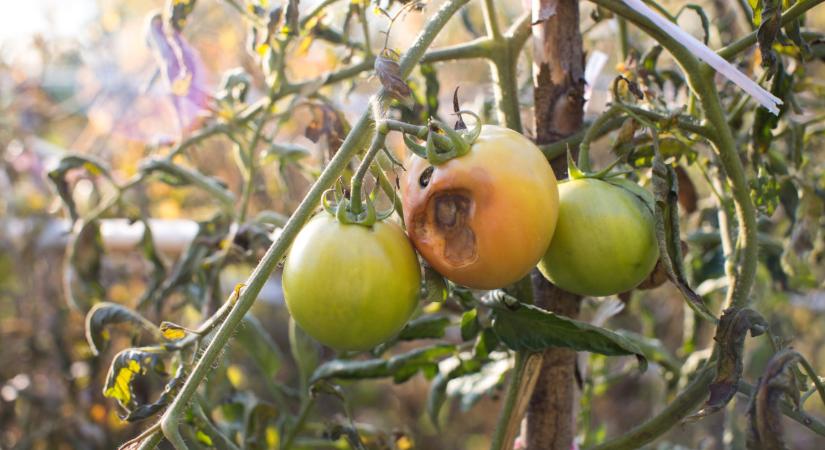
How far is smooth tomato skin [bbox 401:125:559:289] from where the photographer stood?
567mm

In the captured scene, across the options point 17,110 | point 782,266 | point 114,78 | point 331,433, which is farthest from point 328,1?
point 114,78

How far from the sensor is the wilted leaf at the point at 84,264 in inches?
44.4

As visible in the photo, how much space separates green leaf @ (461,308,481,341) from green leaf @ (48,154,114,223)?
22.9 inches

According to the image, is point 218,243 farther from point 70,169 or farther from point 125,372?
point 125,372

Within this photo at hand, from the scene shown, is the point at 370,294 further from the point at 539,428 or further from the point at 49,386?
the point at 49,386

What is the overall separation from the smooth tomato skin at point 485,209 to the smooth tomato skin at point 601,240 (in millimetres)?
56

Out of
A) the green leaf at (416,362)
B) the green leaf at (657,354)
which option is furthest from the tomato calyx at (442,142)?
the green leaf at (657,354)

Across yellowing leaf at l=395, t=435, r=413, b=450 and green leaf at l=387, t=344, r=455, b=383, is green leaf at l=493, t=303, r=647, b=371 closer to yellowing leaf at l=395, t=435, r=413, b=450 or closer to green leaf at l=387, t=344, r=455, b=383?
green leaf at l=387, t=344, r=455, b=383

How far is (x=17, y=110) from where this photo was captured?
7.34ft

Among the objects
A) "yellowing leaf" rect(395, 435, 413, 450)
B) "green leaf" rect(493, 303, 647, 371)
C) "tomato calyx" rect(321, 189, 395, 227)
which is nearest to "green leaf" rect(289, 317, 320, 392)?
"yellowing leaf" rect(395, 435, 413, 450)

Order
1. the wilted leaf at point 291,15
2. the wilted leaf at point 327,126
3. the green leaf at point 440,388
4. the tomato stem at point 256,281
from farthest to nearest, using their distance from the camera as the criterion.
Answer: the green leaf at point 440,388
the wilted leaf at point 327,126
the wilted leaf at point 291,15
the tomato stem at point 256,281

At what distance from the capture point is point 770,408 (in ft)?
1.77

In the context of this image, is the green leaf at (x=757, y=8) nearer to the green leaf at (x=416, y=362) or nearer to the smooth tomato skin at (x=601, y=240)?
the smooth tomato skin at (x=601, y=240)

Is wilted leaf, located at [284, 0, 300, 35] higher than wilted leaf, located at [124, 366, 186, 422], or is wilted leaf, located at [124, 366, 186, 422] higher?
wilted leaf, located at [284, 0, 300, 35]
